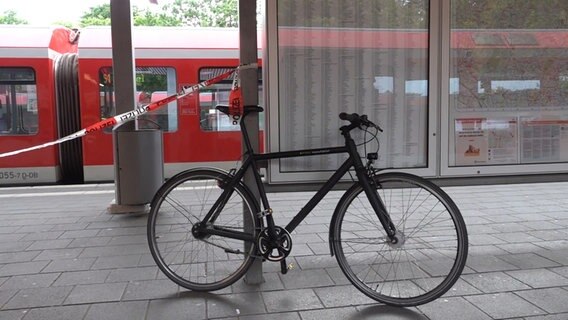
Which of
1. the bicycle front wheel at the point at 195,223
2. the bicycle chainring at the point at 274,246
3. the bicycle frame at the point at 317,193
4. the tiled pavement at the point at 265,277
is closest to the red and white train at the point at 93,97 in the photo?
the tiled pavement at the point at 265,277

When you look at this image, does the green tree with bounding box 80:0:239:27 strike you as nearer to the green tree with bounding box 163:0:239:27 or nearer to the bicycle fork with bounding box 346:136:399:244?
the green tree with bounding box 163:0:239:27

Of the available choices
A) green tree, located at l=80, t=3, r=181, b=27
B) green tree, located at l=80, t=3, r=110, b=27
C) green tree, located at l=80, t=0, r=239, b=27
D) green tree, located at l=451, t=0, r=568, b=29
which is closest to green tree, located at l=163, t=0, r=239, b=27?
green tree, located at l=80, t=0, r=239, b=27

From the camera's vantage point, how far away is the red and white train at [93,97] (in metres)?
8.98

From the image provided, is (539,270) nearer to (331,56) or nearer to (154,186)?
(331,56)

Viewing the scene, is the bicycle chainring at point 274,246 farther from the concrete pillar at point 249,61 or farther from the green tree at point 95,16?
the green tree at point 95,16

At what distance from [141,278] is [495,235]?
3.36 meters

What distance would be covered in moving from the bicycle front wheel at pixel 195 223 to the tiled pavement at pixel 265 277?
152 millimetres

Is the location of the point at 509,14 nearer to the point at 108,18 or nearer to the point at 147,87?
the point at 147,87

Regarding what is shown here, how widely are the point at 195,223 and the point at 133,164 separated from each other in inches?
117

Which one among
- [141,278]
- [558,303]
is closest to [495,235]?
[558,303]

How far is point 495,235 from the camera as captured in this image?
512 cm

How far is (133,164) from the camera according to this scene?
6324 mm

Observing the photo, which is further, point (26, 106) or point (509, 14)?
point (26, 106)

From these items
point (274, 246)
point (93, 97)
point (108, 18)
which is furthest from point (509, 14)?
point (108, 18)
